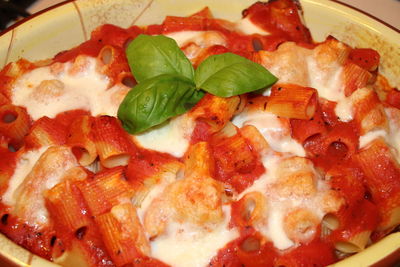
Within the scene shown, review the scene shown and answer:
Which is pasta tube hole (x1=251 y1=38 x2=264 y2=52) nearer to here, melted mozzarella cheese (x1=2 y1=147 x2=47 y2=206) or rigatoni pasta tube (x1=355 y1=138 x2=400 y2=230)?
rigatoni pasta tube (x1=355 y1=138 x2=400 y2=230)

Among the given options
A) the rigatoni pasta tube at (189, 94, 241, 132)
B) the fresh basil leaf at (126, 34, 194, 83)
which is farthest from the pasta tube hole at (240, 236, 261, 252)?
the fresh basil leaf at (126, 34, 194, 83)

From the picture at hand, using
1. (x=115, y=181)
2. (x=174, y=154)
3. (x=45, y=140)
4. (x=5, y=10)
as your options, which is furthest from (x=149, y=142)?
(x=5, y=10)

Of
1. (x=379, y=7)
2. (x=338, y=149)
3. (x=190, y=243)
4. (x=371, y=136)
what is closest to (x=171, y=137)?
(x=190, y=243)

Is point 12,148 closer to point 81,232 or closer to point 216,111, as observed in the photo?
point 81,232

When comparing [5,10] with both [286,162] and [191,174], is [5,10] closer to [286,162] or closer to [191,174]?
[191,174]

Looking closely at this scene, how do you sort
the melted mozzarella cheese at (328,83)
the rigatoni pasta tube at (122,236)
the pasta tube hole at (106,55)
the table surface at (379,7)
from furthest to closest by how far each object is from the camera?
1. the table surface at (379,7)
2. the pasta tube hole at (106,55)
3. the melted mozzarella cheese at (328,83)
4. the rigatoni pasta tube at (122,236)

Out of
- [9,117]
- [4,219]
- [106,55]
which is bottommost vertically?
[4,219]

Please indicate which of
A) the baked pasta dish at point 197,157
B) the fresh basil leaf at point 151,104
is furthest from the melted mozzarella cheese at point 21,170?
the fresh basil leaf at point 151,104

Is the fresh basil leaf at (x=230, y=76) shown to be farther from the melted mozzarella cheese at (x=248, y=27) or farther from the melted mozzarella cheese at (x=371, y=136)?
the melted mozzarella cheese at (x=248, y=27)
